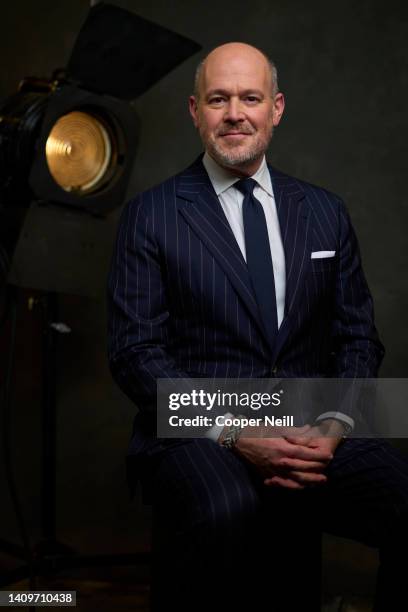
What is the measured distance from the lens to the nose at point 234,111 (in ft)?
6.85

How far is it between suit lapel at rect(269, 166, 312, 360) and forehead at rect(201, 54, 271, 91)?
28cm

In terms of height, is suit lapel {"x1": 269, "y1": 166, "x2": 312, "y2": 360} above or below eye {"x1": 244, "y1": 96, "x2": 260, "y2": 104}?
below

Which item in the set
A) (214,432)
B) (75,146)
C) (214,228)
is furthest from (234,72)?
(214,432)

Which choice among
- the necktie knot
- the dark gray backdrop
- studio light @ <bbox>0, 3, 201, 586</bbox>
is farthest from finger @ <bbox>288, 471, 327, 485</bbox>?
the dark gray backdrop

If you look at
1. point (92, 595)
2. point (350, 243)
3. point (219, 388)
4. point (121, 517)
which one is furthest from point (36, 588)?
point (350, 243)

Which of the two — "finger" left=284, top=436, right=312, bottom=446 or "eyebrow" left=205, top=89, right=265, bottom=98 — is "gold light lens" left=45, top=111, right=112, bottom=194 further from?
"finger" left=284, top=436, right=312, bottom=446

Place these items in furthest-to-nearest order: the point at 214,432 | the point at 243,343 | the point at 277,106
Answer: the point at 277,106 < the point at 243,343 < the point at 214,432

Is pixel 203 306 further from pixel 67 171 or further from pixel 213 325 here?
pixel 67 171

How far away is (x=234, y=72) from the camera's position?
2.09 metres

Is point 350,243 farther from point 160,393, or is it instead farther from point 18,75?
point 18,75

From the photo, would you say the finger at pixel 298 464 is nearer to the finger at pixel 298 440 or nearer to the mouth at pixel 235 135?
the finger at pixel 298 440

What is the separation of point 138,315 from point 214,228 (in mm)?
301

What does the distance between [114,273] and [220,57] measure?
0.63 metres

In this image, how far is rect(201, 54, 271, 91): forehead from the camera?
2094 mm
